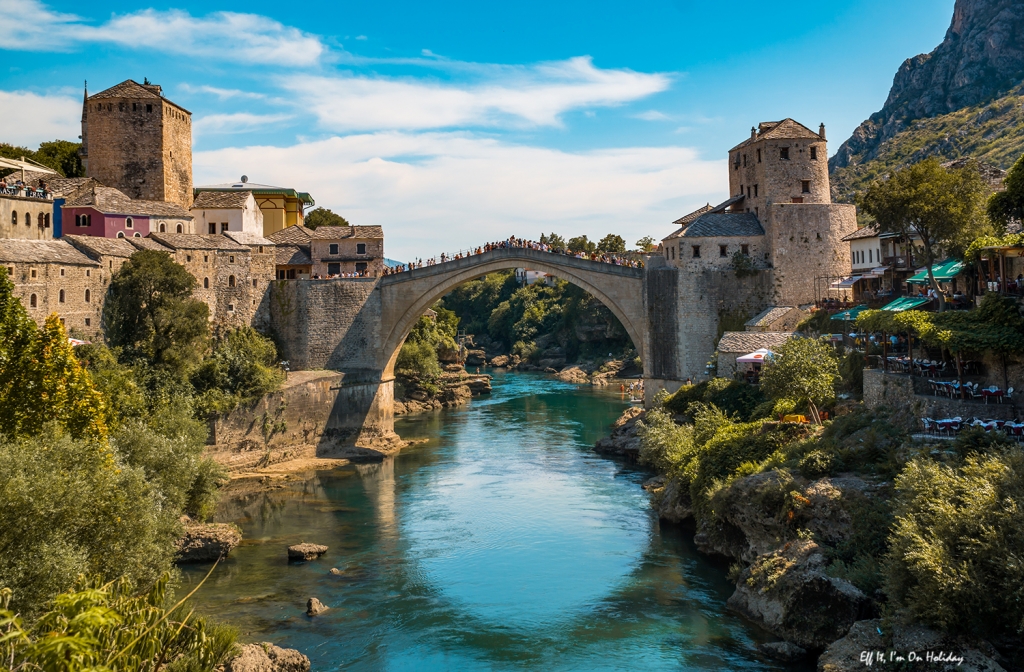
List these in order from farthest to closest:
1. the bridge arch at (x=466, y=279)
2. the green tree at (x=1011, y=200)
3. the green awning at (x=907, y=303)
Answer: the bridge arch at (x=466, y=279) < the green awning at (x=907, y=303) < the green tree at (x=1011, y=200)

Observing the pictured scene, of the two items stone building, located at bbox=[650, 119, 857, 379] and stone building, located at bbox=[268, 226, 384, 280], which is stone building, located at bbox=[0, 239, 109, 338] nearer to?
stone building, located at bbox=[268, 226, 384, 280]

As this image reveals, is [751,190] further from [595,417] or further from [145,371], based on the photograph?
[145,371]

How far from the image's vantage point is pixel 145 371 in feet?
105

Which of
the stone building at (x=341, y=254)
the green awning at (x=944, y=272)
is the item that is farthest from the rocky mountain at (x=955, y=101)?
the stone building at (x=341, y=254)

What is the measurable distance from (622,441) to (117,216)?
893 inches

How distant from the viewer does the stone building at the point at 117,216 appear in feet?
119

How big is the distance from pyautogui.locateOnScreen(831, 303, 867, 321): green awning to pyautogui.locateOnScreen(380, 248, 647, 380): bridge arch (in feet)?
32.7

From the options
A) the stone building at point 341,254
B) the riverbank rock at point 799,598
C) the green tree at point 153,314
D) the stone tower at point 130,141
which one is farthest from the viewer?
the stone tower at point 130,141

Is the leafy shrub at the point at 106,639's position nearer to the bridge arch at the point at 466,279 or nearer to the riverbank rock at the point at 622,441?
the riverbank rock at the point at 622,441

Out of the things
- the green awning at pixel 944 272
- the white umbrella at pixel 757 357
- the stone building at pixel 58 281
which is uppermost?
the stone building at pixel 58 281

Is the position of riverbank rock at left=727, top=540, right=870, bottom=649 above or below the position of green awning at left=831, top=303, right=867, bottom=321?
below

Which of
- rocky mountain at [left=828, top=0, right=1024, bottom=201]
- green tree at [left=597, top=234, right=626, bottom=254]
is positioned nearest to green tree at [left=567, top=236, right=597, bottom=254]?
green tree at [left=597, top=234, right=626, bottom=254]

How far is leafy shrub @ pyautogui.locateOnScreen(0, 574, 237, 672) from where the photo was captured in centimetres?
864

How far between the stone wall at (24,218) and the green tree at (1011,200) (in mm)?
30415
